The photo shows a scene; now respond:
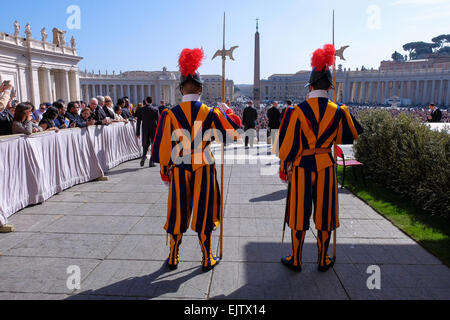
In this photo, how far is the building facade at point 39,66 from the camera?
3794 centimetres

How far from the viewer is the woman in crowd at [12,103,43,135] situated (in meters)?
5.83

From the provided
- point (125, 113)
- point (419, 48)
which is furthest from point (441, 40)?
point (125, 113)

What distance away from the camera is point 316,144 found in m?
3.61

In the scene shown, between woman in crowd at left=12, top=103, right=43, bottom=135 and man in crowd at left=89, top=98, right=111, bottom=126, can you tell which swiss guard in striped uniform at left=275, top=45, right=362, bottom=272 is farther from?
man in crowd at left=89, top=98, right=111, bottom=126

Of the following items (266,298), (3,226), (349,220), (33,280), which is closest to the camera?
(266,298)

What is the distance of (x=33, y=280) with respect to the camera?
349 cm

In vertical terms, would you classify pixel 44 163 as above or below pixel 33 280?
above

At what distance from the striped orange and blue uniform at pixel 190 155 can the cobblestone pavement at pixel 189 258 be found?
0.57 meters

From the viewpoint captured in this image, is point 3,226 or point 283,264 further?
point 3,226

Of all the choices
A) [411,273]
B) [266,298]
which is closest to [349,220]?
[411,273]

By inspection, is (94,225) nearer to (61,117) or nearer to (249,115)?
(61,117)

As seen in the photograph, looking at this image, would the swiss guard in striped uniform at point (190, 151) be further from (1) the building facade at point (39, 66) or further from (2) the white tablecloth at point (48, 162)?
(1) the building facade at point (39, 66)
